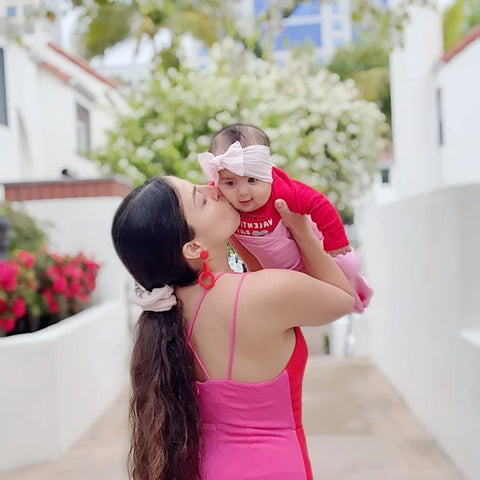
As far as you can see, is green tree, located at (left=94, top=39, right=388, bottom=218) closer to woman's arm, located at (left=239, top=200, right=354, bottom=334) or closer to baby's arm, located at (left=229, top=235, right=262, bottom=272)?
baby's arm, located at (left=229, top=235, right=262, bottom=272)

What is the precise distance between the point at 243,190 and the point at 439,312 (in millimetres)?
3470

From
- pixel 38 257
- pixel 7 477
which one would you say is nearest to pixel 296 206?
pixel 7 477

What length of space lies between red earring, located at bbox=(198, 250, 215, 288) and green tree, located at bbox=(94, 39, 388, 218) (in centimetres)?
1129

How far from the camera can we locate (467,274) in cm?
443

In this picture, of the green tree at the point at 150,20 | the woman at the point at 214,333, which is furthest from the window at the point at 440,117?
the woman at the point at 214,333

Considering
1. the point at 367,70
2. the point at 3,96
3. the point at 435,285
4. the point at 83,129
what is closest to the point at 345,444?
the point at 435,285

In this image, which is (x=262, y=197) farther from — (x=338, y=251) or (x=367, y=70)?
(x=367, y=70)

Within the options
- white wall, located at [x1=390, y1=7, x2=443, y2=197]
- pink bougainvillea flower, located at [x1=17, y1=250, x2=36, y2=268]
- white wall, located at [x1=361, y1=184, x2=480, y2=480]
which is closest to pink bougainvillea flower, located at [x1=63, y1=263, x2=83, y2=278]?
pink bougainvillea flower, located at [x1=17, y1=250, x2=36, y2=268]

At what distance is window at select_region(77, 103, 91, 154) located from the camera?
1711 centimetres

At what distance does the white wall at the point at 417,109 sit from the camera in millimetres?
12297

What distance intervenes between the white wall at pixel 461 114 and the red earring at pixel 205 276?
10.4 m

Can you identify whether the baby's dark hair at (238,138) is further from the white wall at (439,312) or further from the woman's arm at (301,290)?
the white wall at (439,312)

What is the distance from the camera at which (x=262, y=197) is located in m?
1.90

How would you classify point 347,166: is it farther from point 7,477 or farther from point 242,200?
point 242,200
